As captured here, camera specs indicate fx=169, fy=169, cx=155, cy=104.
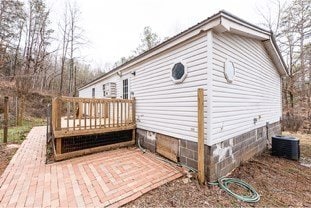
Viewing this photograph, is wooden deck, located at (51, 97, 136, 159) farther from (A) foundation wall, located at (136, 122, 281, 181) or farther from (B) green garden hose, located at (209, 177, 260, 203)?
(B) green garden hose, located at (209, 177, 260, 203)

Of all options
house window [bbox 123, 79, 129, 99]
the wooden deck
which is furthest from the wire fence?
house window [bbox 123, 79, 129, 99]

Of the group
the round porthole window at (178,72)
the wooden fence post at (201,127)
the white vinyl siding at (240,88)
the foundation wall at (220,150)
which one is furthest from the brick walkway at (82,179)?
the round porthole window at (178,72)

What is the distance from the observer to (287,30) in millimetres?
13359

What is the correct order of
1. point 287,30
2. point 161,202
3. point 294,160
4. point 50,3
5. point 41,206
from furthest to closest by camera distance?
point 50,3 < point 287,30 < point 294,160 < point 161,202 < point 41,206

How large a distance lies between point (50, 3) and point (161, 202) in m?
21.9

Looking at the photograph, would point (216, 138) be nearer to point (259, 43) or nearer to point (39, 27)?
point (259, 43)

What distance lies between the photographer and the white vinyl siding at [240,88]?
382 centimetres

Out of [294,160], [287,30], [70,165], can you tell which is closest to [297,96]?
[287,30]

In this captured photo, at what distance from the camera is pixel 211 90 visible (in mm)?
3586

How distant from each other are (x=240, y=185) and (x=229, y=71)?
2636 millimetres

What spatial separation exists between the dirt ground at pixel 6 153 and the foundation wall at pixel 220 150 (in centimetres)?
372

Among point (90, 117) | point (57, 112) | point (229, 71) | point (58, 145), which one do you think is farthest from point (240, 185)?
point (57, 112)

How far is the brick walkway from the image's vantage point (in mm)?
2830

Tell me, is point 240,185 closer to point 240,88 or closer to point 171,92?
point 240,88
